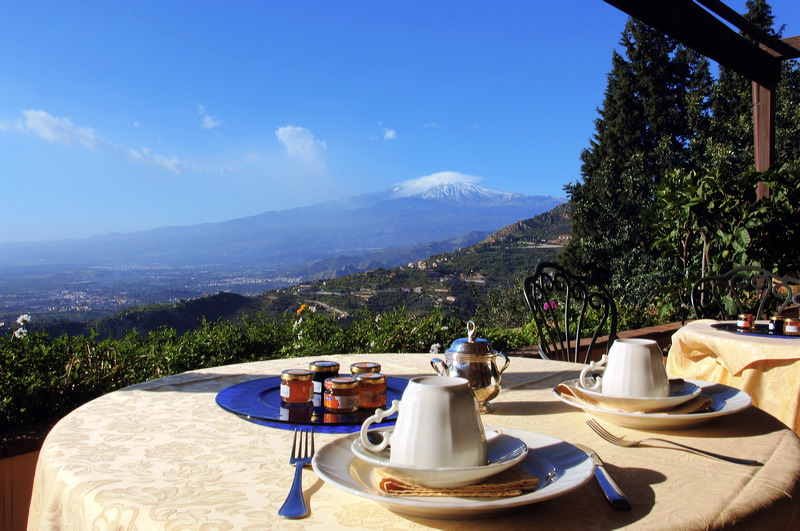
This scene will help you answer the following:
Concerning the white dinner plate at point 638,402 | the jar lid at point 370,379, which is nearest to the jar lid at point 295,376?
the jar lid at point 370,379

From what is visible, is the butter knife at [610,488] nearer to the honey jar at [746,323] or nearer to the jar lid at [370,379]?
the jar lid at [370,379]

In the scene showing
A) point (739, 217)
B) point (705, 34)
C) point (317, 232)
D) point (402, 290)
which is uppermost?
point (317, 232)

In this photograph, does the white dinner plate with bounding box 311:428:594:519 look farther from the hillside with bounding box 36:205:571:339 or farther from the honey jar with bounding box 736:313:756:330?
the hillside with bounding box 36:205:571:339

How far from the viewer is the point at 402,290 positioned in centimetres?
1135

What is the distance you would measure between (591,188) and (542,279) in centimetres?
1325

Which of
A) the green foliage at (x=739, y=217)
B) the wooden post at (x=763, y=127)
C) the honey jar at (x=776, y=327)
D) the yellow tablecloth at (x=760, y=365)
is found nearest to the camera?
the yellow tablecloth at (x=760, y=365)

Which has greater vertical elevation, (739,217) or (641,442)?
(739,217)

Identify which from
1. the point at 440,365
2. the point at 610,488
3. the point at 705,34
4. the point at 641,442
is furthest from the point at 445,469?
the point at 705,34

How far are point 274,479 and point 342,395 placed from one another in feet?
1.05

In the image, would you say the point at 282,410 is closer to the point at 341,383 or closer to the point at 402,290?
the point at 341,383

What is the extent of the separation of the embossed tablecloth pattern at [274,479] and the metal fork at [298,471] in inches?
0.5

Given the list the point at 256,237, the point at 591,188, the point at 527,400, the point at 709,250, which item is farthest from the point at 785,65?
the point at 256,237

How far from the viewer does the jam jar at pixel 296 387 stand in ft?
3.66

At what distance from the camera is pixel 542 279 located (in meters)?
2.51
